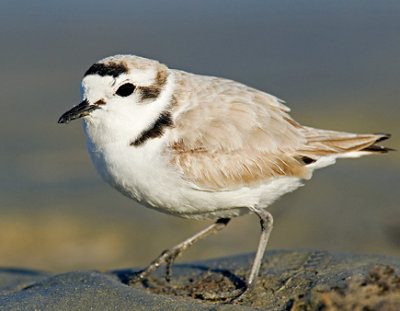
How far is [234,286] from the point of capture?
4.80 meters

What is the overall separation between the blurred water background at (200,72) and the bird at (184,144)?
9.51 feet

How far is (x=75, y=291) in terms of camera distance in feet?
13.8

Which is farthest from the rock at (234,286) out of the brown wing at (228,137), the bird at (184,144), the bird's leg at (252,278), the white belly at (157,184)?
the brown wing at (228,137)

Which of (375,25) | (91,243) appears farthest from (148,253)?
(375,25)

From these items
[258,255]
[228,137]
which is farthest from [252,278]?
[228,137]

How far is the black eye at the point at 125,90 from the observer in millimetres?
4555

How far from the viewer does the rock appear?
352 cm

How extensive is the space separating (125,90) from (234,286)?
162cm

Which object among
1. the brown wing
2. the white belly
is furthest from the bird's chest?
the brown wing

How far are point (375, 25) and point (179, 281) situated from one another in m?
16.5

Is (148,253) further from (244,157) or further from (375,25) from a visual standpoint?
(375,25)

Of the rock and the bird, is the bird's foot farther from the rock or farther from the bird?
the bird

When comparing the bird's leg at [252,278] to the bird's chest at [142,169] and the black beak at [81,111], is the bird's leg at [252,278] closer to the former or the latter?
the bird's chest at [142,169]

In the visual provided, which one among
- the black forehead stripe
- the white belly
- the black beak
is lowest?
the white belly
